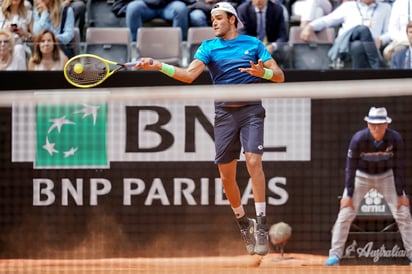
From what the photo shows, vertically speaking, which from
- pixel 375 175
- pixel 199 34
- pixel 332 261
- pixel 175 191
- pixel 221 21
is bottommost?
pixel 332 261

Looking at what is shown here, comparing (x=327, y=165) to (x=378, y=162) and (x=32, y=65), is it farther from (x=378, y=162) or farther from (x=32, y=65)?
(x=32, y=65)

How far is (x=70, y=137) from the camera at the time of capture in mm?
12156

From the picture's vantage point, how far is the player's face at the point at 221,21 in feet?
29.5

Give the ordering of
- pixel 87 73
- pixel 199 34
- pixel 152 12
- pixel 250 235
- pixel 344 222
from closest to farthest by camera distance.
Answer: pixel 87 73, pixel 250 235, pixel 344 222, pixel 199 34, pixel 152 12

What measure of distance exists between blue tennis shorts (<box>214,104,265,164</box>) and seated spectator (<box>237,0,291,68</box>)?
303cm

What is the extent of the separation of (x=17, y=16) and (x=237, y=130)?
13.9ft

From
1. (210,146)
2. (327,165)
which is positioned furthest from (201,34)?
(327,165)

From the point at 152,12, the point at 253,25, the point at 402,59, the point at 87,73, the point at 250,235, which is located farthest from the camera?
the point at 152,12

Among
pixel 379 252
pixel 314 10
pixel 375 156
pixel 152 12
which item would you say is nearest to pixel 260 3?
pixel 314 10

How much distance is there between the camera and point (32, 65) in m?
11.9

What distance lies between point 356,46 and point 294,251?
250 centimetres

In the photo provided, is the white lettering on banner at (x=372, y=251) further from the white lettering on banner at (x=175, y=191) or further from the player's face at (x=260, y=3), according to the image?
the player's face at (x=260, y=3)

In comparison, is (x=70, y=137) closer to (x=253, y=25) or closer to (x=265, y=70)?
(x=253, y=25)

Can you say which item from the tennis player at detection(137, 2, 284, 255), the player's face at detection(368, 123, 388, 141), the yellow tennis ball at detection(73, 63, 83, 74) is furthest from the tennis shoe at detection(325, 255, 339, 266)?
the yellow tennis ball at detection(73, 63, 83, 74)
